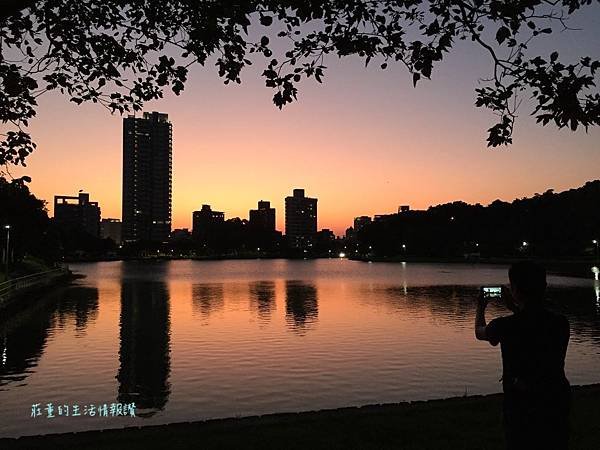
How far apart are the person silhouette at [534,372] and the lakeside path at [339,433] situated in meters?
4.08

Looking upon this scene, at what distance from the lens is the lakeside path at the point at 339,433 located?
8.82m

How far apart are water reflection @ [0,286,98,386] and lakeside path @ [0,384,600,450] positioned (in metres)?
11.6

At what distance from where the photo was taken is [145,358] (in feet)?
76.7

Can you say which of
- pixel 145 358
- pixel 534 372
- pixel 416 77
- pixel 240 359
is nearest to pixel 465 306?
pixel 240 359

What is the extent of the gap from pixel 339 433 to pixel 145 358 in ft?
51.1

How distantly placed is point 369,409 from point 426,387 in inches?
314

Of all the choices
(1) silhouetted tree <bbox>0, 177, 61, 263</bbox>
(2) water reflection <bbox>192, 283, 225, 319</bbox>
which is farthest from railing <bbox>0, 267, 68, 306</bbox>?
(2) water reflection <bbox>192, 283, 225, 319</bbox>

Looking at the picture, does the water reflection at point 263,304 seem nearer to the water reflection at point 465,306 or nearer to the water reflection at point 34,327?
the water reflection at point 465,306

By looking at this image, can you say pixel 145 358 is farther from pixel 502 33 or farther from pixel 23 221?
pixel 23 221

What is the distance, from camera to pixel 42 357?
2364cm

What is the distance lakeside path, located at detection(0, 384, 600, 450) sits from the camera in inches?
347

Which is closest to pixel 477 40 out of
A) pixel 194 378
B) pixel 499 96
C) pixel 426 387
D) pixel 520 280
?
pixel 499 96

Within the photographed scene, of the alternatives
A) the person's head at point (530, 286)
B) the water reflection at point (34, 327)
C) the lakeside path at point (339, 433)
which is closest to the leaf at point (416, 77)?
the person's head at point (530, 286)

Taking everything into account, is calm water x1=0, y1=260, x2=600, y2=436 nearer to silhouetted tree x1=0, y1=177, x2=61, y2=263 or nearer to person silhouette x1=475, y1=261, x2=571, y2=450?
person silhouette x1=475, y1=261, x2=571, y2=450
